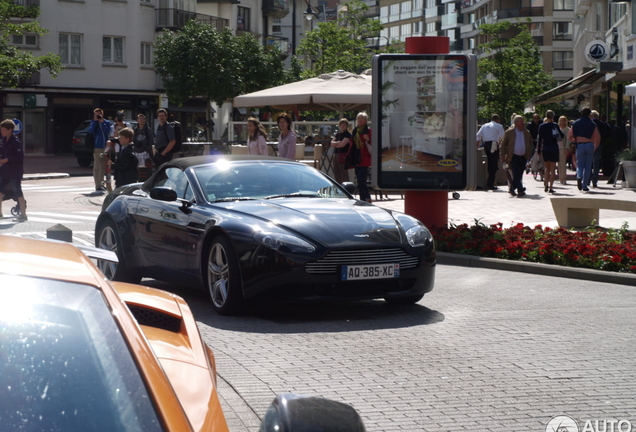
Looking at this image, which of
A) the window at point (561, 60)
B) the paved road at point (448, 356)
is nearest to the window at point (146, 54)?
the window at point (561, 60)

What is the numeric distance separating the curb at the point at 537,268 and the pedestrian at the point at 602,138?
1478cm

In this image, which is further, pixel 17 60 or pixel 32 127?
pixel 32 127

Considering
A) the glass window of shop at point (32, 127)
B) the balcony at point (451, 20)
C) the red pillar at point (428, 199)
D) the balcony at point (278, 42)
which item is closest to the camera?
the red pillar at point (428, 199)

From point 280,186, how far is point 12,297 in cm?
742

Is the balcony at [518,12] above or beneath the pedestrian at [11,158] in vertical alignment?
above

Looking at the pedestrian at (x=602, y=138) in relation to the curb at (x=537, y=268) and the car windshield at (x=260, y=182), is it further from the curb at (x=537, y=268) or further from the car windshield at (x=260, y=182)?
the car windshield at (x=260, y=182)

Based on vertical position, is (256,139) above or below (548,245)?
above

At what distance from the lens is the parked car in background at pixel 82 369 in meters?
2.07

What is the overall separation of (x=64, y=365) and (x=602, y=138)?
95.6 ft

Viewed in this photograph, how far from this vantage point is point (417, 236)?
880cm

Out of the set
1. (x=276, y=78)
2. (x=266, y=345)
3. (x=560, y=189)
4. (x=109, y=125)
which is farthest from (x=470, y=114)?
(x=276, y=78)

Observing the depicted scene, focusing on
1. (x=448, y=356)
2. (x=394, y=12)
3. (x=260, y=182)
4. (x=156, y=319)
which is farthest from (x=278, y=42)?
(x=156, y=319)

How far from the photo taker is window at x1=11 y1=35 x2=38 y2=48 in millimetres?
57219

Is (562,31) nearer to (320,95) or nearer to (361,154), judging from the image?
(320,95)
